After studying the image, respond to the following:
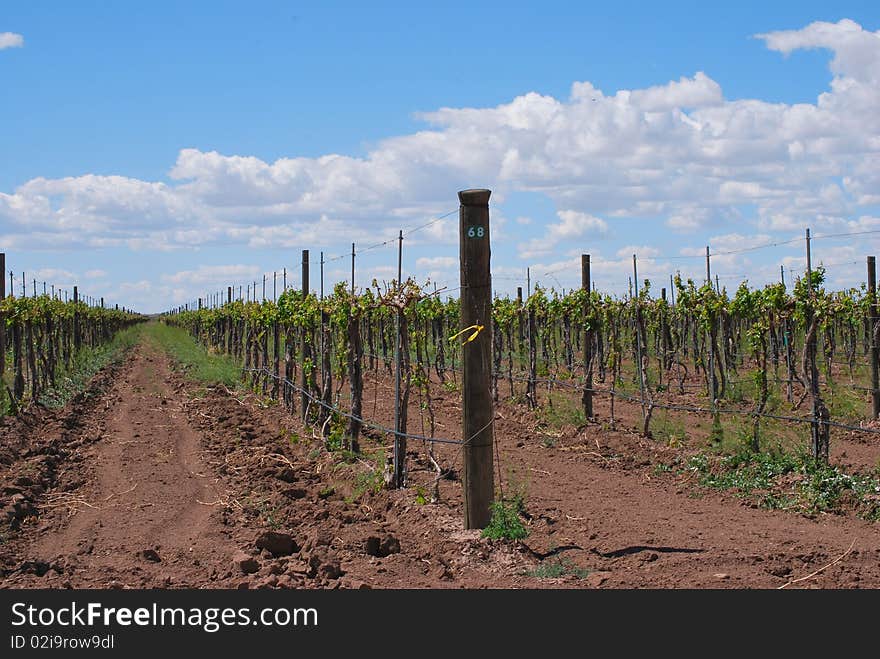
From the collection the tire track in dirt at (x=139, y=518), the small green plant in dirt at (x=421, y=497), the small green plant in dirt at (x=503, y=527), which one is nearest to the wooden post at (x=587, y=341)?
the small green plant in dirt at (x=421, y=497)

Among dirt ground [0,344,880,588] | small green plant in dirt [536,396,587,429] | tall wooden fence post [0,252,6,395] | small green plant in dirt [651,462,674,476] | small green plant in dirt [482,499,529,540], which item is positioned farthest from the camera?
tall wooden fence post [0,252,6,395]

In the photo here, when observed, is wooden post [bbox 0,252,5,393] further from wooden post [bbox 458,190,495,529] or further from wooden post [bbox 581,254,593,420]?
wooden post [bbox 458,190,495,529]

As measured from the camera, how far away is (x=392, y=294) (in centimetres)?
971

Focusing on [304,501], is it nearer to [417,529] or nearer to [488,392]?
[417,529]

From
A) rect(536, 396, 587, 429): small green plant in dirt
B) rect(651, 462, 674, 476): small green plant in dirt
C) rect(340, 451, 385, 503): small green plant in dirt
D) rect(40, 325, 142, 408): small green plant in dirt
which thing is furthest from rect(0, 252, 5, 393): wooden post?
rect(651, 462, 674, 476): small green plant in dirt

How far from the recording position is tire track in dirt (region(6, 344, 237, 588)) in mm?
6617

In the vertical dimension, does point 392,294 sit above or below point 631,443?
above

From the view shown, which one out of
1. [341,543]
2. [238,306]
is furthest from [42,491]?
[238,306]

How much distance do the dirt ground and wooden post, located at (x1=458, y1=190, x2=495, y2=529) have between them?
13.8 inches

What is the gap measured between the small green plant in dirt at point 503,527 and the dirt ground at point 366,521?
0.12 meters

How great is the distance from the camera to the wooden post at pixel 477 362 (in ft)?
23.4

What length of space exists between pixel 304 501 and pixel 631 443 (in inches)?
215

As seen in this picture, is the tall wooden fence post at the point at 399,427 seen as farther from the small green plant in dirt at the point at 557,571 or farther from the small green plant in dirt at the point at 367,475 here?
the small green plant in dirt at the point at 557,571

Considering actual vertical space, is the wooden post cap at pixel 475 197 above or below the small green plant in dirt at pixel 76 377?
above
